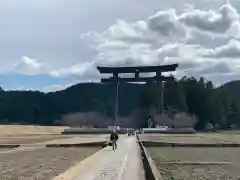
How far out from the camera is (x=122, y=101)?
481 feet

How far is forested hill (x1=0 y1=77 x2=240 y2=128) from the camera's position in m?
124

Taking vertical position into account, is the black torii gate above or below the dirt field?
above

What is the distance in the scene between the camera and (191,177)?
1747 cm

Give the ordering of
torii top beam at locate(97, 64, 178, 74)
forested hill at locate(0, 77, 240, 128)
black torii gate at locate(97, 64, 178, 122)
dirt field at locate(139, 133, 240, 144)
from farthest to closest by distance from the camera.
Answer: forested hill at locate(0, 77, 240, 128) < black torii gate at locate(97, 64, 178, 122) < torii top beam at locate(97, 64, 178, 74) < dirt field at locate(139, 133, 240, 144)

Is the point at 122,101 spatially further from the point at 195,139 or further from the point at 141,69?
the point at 195,139

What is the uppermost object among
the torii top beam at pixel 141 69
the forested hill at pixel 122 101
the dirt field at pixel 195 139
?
the torii top beam at pixel 141 69

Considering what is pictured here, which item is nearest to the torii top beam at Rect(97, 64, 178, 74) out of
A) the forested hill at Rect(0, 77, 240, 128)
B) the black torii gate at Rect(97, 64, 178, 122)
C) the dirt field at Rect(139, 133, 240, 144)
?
the black torii gate at Rect(97, 64, 178, 122)

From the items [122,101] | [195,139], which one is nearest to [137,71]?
[195,139]

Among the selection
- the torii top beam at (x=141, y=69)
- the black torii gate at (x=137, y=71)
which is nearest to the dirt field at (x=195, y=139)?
the torii top beam at (x=141, y=69)

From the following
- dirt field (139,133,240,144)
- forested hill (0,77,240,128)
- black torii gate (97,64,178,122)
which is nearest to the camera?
dirt field (139,133,240,144)

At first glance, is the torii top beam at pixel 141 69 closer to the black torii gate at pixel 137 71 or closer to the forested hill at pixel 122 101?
the black torii gate at pixel 137 71

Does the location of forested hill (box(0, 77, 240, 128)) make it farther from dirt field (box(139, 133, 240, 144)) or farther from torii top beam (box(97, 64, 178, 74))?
dirt field (box(139, 133, 240, 144))

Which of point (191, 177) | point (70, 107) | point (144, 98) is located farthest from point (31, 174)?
point (70, 107)

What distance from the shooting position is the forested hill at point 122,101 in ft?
407
